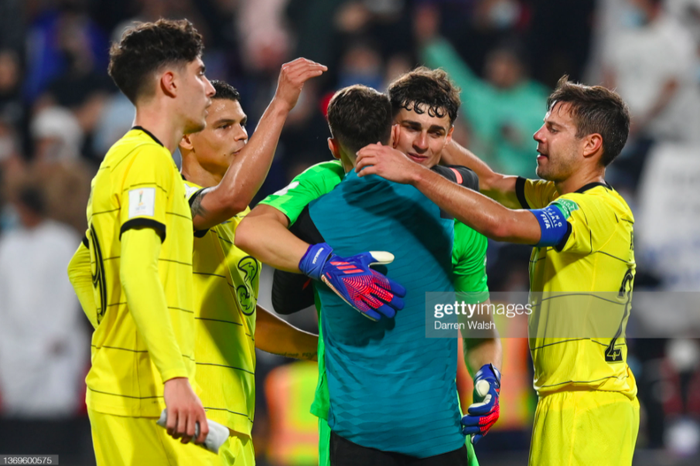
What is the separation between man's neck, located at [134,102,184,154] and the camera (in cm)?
294

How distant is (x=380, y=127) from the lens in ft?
10.6

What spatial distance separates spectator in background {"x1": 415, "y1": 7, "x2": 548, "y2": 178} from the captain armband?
579cm

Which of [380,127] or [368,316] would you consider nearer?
[368,316]

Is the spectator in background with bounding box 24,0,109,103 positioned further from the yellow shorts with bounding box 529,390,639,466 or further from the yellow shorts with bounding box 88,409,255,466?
the yellow shorts with bounding box 529,390,639,466

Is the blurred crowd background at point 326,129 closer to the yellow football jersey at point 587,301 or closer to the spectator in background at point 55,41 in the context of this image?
the spectator in background at point 55,41

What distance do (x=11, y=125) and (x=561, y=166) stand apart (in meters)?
7.57

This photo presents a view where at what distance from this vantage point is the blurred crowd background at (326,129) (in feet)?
25.9

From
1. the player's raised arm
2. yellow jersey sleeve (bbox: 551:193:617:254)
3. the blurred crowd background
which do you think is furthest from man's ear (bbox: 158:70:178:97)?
the blurred crowd background

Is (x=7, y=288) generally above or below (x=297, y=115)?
below

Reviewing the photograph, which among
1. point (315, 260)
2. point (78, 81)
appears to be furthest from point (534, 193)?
point (78, 81)

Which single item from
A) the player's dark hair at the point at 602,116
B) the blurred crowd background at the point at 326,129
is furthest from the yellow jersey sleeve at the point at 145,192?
the blurred crowd background at the point at 326,129

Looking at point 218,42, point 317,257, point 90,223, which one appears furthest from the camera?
point 218,42

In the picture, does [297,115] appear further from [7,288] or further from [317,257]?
[317,257]

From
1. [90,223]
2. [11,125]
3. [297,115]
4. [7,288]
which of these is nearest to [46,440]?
[7,288]
